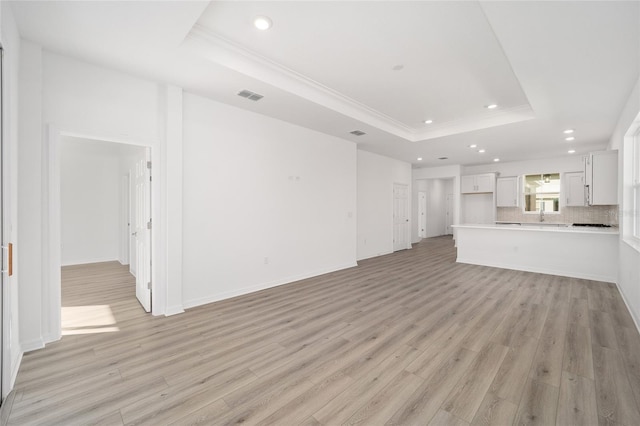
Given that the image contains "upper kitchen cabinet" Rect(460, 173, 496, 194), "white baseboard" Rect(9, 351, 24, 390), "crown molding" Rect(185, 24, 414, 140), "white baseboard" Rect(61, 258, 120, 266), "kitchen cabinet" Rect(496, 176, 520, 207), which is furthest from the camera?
"upper kitchen cabinet" Rect(460, 173, 496, 194)

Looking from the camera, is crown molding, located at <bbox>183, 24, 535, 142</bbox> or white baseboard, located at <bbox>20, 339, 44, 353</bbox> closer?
white baseboard, located at <bbox>20, 339, 44, 353</bbox>

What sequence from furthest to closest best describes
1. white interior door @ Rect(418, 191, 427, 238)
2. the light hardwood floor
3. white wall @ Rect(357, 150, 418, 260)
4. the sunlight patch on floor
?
white interior door @ Rect(418, 191, 427, 238) < white wall @ Rect(357, 150, 418, 260) < the sunlight patch on floor < the light hardwood floor

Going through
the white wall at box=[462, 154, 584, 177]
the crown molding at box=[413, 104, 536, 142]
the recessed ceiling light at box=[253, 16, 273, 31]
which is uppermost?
the recessed ceiling light at box=[253, 16, 273, 31]

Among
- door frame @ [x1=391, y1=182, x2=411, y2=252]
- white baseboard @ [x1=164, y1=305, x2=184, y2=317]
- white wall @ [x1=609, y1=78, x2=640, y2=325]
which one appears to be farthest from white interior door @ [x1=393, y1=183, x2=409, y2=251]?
white baseboard @ [x1=164, y1=305, x2=184, y2=317]

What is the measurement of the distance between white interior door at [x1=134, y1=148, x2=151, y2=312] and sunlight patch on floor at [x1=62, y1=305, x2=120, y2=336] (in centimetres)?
43

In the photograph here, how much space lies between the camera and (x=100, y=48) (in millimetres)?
2811

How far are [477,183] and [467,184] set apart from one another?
315mm

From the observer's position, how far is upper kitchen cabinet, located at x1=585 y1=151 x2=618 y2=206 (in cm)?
489

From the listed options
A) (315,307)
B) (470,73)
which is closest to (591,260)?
(470,73)

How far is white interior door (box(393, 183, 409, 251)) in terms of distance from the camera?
8972mm

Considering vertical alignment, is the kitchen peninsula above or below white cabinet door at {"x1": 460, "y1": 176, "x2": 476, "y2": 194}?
below

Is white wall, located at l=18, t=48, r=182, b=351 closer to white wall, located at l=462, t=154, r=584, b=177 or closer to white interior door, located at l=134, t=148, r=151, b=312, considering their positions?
white interior door, located at l=134, t=148, r=151, b=312

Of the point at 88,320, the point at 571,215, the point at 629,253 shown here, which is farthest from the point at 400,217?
the point at 88,320

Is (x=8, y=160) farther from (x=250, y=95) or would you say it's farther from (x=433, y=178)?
(x=433, y=178)
